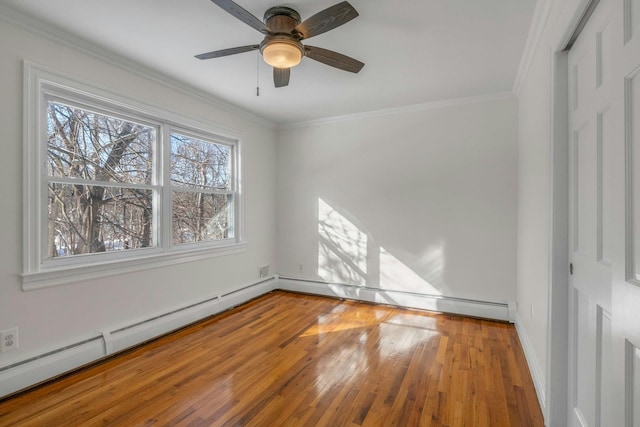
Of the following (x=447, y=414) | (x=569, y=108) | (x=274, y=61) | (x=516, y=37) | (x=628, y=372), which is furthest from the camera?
(x=516, y=37)

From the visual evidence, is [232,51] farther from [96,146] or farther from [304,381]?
[304,381]

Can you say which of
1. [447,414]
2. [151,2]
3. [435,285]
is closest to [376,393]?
[447,414]

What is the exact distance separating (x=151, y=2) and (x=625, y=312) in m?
2.78

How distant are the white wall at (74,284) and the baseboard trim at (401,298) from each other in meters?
1.05

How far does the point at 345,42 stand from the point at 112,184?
2349 millimetres

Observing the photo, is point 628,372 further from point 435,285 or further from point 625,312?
point 435,285

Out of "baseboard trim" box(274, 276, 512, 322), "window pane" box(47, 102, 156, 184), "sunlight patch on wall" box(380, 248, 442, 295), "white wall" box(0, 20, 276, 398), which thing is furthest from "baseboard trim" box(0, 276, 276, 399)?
"sunlight patch on wall" box(380, 248, 442, 295)

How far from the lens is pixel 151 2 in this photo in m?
1.88

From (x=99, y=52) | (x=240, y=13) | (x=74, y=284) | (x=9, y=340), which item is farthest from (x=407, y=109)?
(x=9, y=340)

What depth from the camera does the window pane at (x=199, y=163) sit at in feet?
10.7

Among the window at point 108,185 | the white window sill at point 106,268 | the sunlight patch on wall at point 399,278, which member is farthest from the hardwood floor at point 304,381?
the window at point 108,185

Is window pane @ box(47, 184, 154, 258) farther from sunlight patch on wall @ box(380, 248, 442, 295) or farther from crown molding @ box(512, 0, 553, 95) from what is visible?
crown molding @ box(512, 0, 553, 95)

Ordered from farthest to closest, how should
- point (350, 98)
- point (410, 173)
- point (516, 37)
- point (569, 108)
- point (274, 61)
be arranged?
point (410, 173), point (350, 98), point (516, 37), point (274, 61), point (569, 108)

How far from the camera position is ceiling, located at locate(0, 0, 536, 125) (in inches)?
76.2
